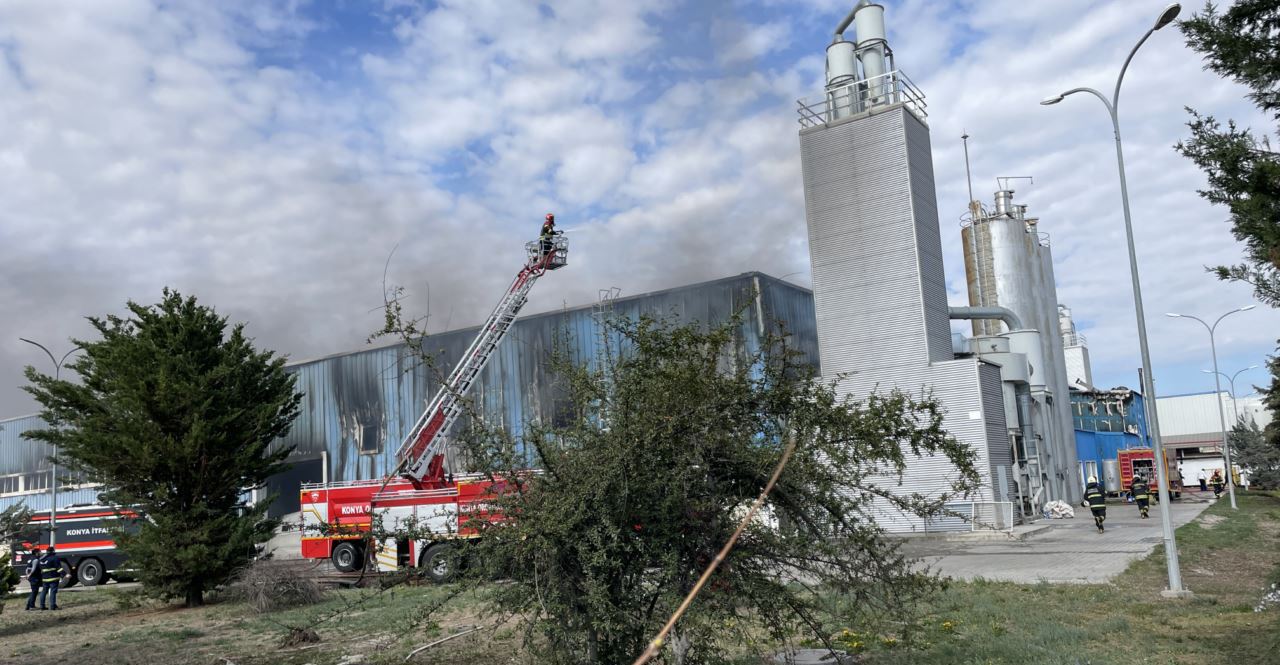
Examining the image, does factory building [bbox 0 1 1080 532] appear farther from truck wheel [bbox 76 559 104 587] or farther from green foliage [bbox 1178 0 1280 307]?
green foliage [bbox 1178 0 1280 307]

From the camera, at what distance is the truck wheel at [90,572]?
26266 millimetres

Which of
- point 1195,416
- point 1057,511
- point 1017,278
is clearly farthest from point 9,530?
point 1195,416

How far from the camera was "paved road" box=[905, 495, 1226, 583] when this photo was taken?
16906 millimetres

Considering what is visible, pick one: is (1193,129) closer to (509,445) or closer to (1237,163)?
(1237,163)

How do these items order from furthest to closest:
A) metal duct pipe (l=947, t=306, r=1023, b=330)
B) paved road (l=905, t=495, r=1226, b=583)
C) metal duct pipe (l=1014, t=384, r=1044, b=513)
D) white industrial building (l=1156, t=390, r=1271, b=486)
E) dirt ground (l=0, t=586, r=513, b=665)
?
white industrial building (l=1156, t=390, r=1271, b=486)
metal duct pipe (l=947, t=306, r=1023, b=330)
metal duct pipe (l=1014, t=384, r=1044, b=513)
paved road (l=905, t=495, r=1226, b=583)
dirt ground (l=0, t=586, r=513, b=665)

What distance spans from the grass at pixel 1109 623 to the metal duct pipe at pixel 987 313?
67.2 feet

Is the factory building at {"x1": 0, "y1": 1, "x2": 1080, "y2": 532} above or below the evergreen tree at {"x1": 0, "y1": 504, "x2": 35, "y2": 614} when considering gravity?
above

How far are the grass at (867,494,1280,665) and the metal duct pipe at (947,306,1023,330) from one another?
2047 centimetres

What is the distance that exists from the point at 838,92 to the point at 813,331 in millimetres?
9053

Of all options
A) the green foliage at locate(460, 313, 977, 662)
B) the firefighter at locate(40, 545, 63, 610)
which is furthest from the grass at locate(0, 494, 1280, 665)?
the green foliage at locate(460, 313, 977, 662)

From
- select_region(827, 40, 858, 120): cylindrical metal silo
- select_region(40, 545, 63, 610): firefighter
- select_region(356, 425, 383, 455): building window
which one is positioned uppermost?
select_region(827, 40, 858, 120): cylindrical metal silo

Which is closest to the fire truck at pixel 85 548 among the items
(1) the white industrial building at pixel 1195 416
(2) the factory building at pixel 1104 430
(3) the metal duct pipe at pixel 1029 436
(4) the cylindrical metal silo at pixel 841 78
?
(4) the cylindrical metal silo at pixel 841 78

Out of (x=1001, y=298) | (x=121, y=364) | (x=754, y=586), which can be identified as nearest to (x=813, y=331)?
(x=1001, y=298)

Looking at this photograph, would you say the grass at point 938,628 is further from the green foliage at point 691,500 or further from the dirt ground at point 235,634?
the green foliage at point 691,500
